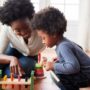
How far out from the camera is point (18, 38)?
172cm

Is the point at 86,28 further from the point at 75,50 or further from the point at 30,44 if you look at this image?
the point at 75,50

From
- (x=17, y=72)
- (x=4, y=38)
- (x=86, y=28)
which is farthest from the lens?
(x=86, y=28)

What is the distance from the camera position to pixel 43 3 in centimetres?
320

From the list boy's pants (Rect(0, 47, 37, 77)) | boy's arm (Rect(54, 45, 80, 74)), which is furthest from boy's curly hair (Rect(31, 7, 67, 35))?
boy's pants (Rect(0, 47, 37, 77))

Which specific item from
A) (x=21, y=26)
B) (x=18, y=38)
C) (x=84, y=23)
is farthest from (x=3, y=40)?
(x=84, y=23)

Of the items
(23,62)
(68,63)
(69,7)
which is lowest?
(23,62)

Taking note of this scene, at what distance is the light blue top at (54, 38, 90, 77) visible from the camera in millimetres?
1275

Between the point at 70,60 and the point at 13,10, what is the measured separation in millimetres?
515

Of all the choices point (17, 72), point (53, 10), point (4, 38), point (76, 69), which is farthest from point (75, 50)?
point (4, 38)

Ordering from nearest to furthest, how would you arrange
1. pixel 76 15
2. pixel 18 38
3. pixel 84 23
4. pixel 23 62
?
pixel 18 38 → pixel 23 62 → pixel 84 23 → pixel 76 15

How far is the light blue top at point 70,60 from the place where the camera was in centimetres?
128

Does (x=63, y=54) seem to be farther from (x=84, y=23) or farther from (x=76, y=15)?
(x=76, y=15)

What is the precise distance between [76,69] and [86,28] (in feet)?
6.04

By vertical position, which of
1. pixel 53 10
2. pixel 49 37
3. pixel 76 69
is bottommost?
pixel 76 69
